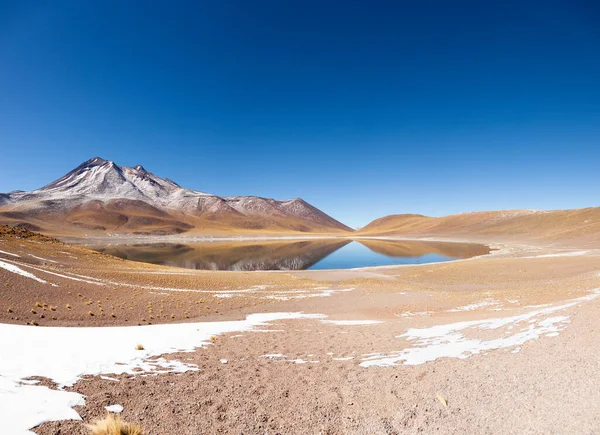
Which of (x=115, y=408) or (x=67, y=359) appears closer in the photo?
(x=115, y=408)

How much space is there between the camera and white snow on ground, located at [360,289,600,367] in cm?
784

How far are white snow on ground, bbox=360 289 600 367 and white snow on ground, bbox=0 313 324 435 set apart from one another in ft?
17.8

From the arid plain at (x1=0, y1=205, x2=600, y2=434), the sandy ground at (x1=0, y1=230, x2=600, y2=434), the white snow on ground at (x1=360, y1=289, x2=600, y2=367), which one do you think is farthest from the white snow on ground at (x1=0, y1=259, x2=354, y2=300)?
the white snow on ground at (x1=360, y1=289, x2=600, y2=367)

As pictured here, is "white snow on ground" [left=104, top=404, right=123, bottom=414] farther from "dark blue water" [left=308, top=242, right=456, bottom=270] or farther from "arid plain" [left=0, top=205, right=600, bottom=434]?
"dark blue water" [left=308, top=242, right=456, bottom=270]

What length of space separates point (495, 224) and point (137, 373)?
130 metres

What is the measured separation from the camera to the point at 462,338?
9375 millimetres

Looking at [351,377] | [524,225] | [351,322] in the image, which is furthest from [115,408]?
[524,225]

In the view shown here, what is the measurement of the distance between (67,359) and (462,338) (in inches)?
423

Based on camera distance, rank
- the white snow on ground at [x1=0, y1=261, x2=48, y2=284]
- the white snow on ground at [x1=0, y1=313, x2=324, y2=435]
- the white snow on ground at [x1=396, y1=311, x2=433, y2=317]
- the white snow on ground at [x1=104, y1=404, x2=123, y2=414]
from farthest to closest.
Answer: the white snow on ground at [x1=0, y1=261, x2=48, y2=284] < the white snow on ground at [x1=396, y1=311, x2=433, y2=317] < the white snow on ground at [x1=104, y1=404, x2=123, y2=414] < the white snow on ground at [x1=0, y1=313, x2=324, y2=435]

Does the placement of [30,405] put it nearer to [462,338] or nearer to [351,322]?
[462,338]

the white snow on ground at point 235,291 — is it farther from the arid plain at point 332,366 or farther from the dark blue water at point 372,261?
the dark blue water at point 372,261

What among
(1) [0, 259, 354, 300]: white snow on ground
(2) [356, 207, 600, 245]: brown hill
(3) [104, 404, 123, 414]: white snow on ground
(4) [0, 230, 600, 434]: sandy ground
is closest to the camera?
(4) [0, 230, 600, 434]: sandy ground

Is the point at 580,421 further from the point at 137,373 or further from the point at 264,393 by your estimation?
the point at 137,373

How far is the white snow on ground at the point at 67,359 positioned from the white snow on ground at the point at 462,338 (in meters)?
5.43
